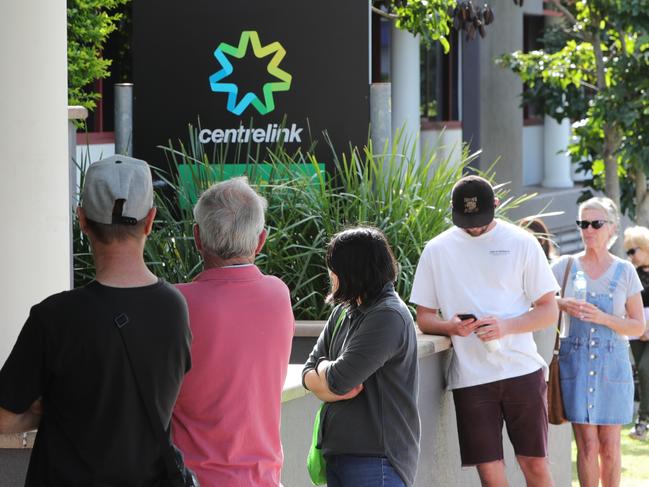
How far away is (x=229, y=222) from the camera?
12.5 feet

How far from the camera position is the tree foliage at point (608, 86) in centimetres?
1398

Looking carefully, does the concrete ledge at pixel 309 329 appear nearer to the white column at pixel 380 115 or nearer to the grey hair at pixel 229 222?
the white column at pixel 380 115

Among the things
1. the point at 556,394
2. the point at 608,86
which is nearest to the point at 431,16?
the point at 556,394

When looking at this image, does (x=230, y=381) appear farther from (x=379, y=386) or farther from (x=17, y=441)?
(x=379, y=386)

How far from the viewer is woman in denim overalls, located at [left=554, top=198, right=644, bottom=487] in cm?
716

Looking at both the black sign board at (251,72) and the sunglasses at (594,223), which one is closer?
the sunglasses at (594,223)

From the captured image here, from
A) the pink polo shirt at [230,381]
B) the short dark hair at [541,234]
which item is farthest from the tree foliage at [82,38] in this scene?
the pink polo shirt at [230,381]

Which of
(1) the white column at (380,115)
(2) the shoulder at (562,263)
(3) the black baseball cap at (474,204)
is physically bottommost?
(2) the shoulder at (562,263)

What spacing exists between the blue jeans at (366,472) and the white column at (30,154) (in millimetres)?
1290

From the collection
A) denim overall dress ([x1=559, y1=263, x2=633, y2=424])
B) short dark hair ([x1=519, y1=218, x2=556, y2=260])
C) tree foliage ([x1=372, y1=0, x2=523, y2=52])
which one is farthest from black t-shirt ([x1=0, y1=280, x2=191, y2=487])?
tree foliage ([x1=372, y1=0, x2=523, y2=52])

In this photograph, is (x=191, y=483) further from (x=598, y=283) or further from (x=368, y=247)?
(x=598, y=283)

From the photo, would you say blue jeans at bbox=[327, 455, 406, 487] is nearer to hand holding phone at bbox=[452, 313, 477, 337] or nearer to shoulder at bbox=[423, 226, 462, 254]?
hand holding phone at bbox=[452, 313, 477, 337]

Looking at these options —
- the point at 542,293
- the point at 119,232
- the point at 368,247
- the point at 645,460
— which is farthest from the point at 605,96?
the point at 119,232

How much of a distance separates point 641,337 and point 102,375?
8257 millimetres
